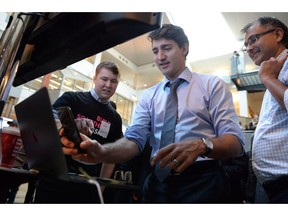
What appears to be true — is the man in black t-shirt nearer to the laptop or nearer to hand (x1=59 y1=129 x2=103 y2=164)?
hand (x1=59 y1=129 x2=103 y2=164)

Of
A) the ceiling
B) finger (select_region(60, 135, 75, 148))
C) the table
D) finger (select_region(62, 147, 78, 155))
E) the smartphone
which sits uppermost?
the ceiling

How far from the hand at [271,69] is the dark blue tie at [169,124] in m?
0.40

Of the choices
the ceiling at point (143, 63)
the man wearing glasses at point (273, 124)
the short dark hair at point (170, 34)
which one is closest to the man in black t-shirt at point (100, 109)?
the short dark hair at point (170, 34)

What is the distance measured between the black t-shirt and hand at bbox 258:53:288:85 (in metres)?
1.19

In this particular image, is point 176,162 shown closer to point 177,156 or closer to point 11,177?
point 177,156

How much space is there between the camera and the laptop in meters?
0.55

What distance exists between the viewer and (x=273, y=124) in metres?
0.96

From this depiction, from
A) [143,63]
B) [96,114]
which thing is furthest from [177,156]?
[143,63]

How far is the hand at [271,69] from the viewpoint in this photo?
1.04 m

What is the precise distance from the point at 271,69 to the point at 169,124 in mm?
539

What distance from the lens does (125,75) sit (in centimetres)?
1631

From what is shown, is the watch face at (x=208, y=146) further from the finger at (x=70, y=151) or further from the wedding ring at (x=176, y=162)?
the finger at (x=70, y=151)

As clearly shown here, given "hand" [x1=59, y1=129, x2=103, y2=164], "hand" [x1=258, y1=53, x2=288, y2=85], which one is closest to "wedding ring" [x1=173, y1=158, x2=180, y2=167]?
"hand" [x1=59, y1=129, x2=103, y2=164]
